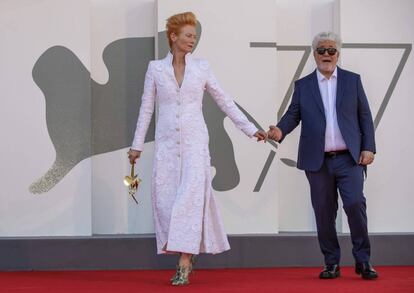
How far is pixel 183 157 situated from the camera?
21.7 ft

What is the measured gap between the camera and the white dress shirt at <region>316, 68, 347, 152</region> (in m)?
6.67

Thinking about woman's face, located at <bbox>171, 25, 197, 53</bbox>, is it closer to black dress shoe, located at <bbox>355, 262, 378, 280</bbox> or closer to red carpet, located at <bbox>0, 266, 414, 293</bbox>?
red carpet, located at <bbox>0, 266, 414, 293</bbox>

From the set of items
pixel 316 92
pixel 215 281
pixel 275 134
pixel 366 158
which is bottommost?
pixel 215 281

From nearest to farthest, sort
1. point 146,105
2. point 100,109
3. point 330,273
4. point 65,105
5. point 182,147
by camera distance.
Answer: point 182,147
point 146,105
point 330,273
point 65,105
point 100,109

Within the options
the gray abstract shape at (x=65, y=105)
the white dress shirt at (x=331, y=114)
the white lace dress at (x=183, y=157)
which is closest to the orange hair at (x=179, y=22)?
the white lace dress at (x=183, y=157)

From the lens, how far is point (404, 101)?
8.23m

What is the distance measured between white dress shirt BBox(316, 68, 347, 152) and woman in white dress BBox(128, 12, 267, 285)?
483 millimetres

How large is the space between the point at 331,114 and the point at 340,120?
3.9 inches

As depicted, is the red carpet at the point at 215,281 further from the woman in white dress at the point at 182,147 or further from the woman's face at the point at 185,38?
the woman's face at the point at 185,38

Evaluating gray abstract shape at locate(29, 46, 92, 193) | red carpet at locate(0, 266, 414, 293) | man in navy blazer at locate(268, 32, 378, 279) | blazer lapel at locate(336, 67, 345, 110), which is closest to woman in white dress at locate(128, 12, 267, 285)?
red carpet at locate(0, 266, 414, 293)

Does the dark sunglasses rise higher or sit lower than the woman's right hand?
higher

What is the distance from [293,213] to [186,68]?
7.20 ft

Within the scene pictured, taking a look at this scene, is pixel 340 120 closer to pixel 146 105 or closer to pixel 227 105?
pixel 227 105

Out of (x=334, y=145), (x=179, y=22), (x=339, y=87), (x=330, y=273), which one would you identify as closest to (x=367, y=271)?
(x=330, y=273)
